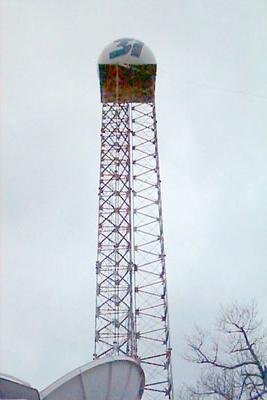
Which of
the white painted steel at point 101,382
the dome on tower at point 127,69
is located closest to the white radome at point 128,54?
the dome on tower at point 127,69

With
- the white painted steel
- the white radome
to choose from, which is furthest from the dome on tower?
the white painted steel

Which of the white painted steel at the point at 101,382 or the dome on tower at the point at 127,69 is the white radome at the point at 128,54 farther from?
the white painted steel at the point at 101,382

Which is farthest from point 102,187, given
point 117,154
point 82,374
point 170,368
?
point 82,374

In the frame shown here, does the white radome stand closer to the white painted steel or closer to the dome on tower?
the dome on tower

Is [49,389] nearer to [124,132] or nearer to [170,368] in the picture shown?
[170,368]

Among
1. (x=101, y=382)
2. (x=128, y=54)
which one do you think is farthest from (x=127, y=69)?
(x=101, y=382)

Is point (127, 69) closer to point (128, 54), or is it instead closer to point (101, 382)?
point (128, 54)
